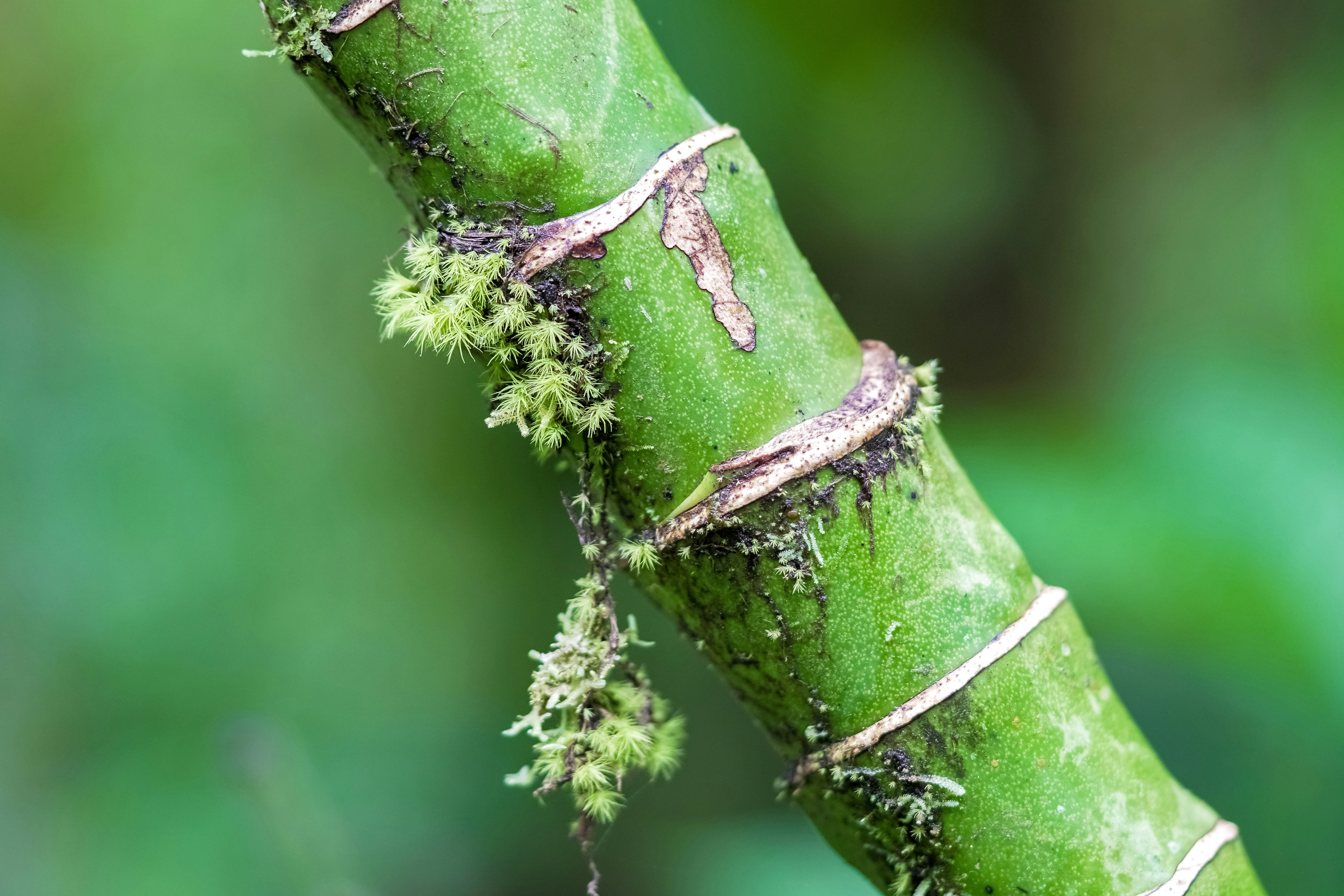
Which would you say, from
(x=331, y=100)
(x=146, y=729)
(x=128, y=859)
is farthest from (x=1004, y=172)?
(x=128, y=859)

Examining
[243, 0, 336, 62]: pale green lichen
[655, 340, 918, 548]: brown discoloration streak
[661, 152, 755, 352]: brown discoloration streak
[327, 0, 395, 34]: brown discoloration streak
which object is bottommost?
[655, 340, 918, 548]: brown discoloration streak

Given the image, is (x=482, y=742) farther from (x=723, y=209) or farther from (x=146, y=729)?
(x=723, y=209)

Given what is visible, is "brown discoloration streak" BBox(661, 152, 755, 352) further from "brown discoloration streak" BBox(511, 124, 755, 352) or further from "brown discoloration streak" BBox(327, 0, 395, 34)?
"brown discoloration streak" BBox(327, 0, 395, 34)

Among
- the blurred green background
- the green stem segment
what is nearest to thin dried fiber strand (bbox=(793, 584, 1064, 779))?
the green stem segment

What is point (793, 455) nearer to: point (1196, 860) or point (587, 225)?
point (587, 225)

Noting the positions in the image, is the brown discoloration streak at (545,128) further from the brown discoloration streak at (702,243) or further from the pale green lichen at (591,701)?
the pale green lichen at (591,701)

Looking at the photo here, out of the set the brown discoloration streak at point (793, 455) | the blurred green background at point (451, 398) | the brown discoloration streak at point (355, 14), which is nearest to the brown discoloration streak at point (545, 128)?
the brown discoloration streak at point (355, 14)
